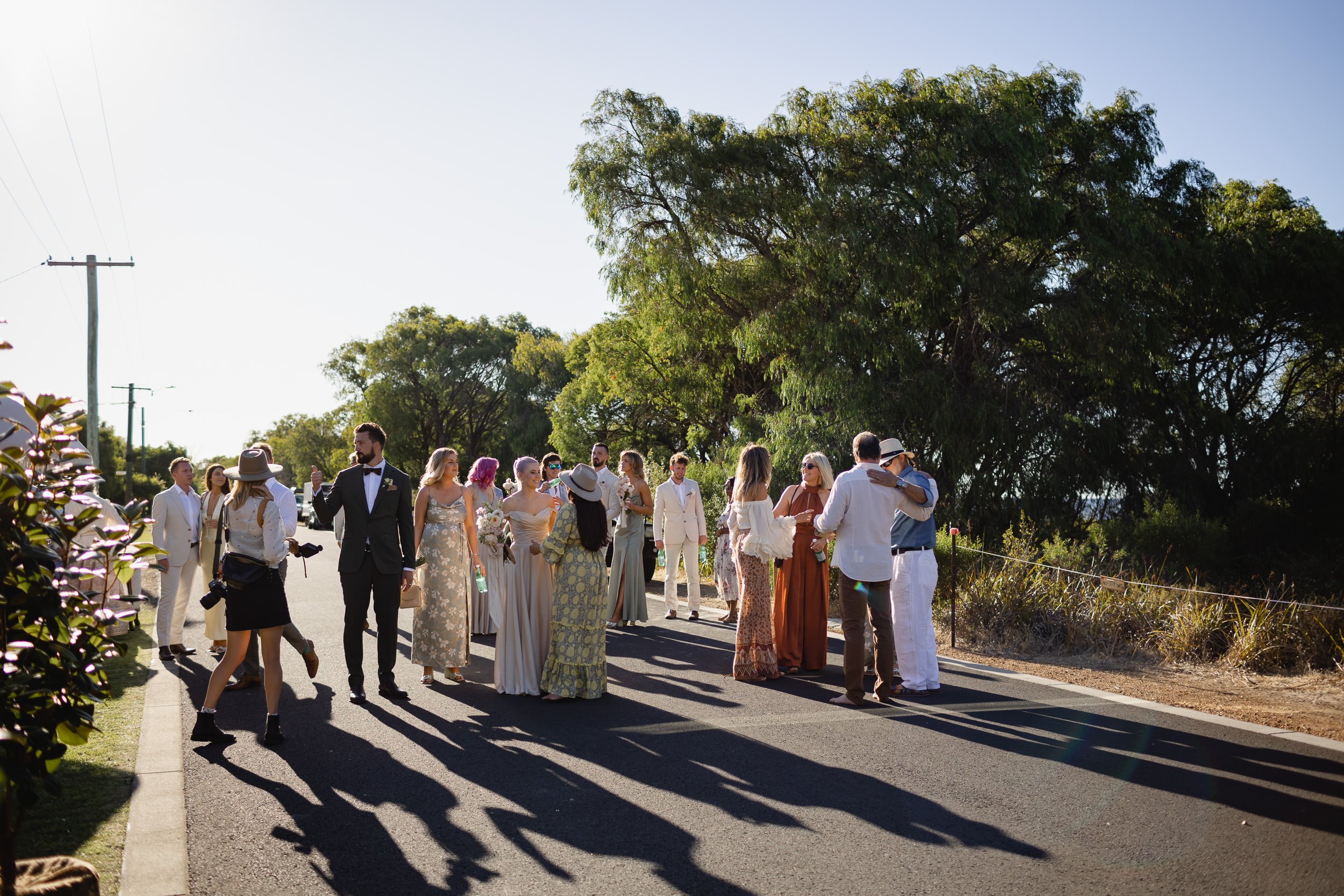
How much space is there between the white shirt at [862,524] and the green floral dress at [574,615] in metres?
1.95

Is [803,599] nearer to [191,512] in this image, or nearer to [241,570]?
[241,570]

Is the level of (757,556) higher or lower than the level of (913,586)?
higher

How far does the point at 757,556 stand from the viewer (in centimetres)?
891

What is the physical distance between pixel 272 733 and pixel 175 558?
436 cm

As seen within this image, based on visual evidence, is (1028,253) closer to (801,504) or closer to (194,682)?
(801,504)

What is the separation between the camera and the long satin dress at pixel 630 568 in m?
12.3

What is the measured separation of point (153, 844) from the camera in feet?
15.4

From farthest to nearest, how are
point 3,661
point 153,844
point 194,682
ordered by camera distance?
1. point 194,682
2. point 153,844
3. point 3,661

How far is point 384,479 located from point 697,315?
15.2 meters

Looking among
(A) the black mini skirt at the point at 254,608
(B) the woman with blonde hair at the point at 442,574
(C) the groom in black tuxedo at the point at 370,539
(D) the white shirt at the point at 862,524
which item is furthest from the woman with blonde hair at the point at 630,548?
(A) the black mini skirt at the point at 254,608

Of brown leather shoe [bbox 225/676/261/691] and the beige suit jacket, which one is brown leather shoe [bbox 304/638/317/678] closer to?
brown leather shoe [bbox 225/676/261/691]

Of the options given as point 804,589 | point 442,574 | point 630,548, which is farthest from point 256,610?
point 630,548

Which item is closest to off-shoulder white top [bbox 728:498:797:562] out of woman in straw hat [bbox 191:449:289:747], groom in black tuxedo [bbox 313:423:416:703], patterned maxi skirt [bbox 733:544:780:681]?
patterned maxi skirt [bbox 733:544:780:681]

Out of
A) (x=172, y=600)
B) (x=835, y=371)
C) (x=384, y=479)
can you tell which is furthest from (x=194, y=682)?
(x=835, y=371)
